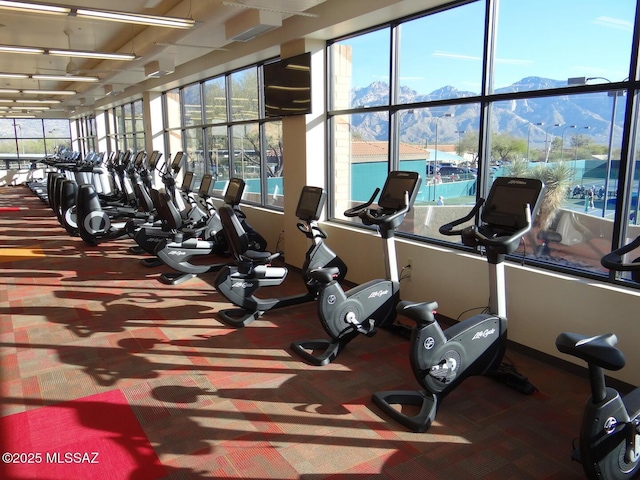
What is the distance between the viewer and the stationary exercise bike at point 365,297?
12.1ft

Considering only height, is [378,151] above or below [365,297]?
above

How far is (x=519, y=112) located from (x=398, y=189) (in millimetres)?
1143

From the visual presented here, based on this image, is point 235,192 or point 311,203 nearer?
point 311,203

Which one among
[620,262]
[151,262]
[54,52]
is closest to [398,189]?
[620,262]

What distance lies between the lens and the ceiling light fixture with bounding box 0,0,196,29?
4984mm

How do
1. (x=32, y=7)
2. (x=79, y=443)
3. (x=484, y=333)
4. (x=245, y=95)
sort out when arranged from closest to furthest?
1. (x=79, y=443)
2. (x=484, y=333)
3. (x=32, y=7)
4. (x=245, y=95)

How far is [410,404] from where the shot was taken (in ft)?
10.2

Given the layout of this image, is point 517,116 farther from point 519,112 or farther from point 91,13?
point 91,13

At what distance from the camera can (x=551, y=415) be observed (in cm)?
301

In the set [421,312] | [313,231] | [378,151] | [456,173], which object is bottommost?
[421,312]

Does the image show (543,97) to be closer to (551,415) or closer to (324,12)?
(551,415)

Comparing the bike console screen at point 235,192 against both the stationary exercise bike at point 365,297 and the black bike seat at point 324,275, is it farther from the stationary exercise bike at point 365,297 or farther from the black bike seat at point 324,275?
the black bike seat at point 324,275

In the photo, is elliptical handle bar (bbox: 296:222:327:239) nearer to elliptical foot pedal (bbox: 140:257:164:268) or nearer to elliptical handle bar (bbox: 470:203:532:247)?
elliptical handle bar (bbox: 470:203:532:247)

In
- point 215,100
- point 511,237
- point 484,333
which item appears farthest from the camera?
point 215,100
